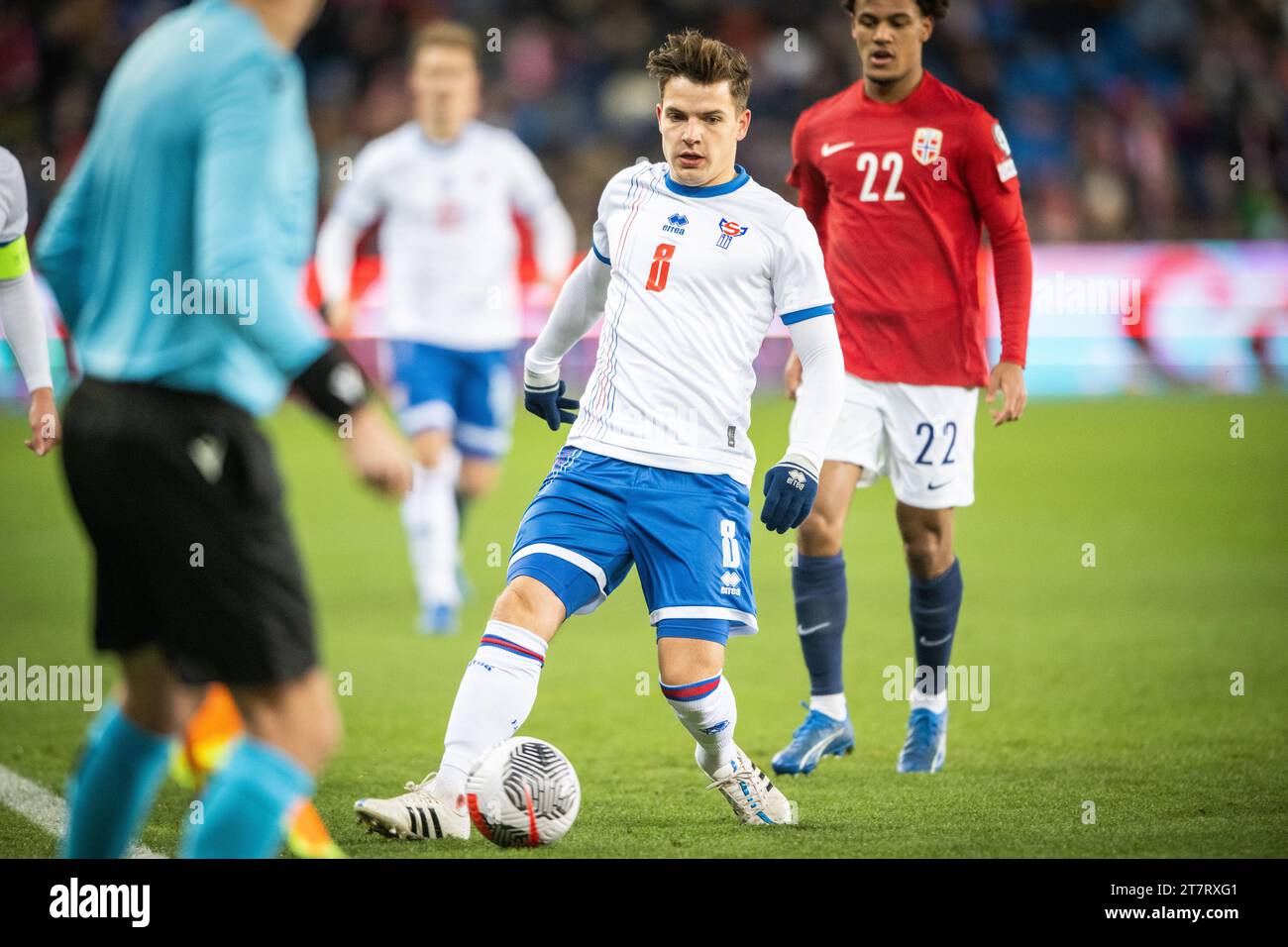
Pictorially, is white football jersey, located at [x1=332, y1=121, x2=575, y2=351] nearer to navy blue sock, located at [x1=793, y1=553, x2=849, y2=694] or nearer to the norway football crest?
navy blue sock, located at [x1=793, y1=553, x2=849, y2=694]

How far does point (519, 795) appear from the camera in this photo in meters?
4.34

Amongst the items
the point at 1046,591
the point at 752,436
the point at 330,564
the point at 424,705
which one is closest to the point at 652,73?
the point at 424,705

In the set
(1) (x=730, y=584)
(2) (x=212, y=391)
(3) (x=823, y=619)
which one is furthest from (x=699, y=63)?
(3) (x=823, y=619)

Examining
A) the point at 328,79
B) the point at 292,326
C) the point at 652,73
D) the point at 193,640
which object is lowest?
the point at 193,640

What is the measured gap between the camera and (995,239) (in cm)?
574

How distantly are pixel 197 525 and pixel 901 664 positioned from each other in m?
4.72

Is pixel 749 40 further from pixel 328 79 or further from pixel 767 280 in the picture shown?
pixel 767 280

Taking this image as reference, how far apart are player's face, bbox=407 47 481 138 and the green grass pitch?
2540 mm

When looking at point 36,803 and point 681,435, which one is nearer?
point 681,435

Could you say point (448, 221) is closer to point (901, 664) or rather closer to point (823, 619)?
point (901, 664)

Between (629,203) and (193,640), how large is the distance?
2.01 meters

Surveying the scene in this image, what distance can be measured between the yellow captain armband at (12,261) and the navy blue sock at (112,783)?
4.45ft
